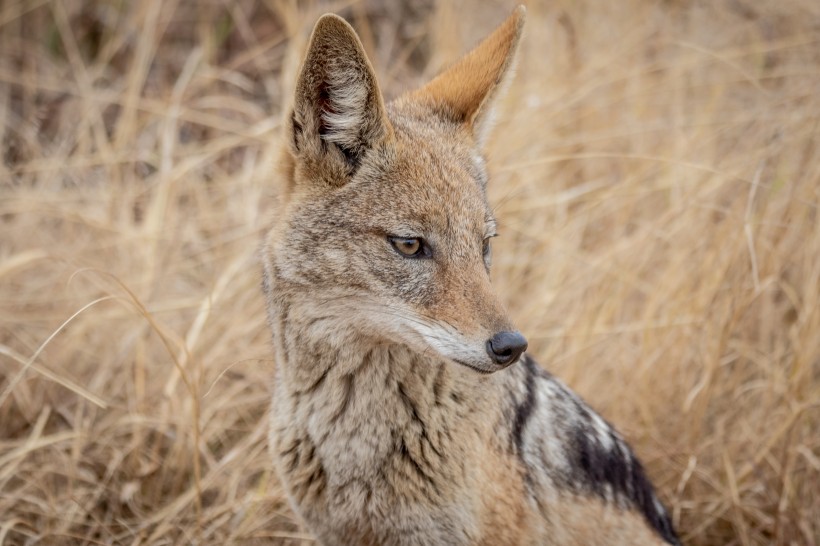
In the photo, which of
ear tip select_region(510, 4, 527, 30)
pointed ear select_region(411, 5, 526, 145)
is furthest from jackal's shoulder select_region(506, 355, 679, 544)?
ear tip select_region(510, 4, 527, 30)

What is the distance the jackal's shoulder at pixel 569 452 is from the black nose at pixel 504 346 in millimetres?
565

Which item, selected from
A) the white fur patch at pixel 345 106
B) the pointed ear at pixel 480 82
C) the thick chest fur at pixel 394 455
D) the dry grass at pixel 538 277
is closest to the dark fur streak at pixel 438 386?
the thick chest fur at pixel 394 455

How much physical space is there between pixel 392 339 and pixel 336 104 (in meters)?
0.86

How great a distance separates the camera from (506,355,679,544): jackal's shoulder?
3.27m

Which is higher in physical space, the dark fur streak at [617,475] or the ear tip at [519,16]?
the ear tip at [519,16]

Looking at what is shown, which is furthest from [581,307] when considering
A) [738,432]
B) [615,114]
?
[615,114]

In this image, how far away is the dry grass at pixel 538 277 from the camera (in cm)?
427

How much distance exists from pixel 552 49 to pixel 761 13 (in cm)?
159

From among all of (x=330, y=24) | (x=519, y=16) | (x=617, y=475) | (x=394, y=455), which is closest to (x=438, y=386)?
(x=394, y=455)

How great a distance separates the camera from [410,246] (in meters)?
2.92

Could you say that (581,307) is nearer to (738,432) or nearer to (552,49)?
(738,432)

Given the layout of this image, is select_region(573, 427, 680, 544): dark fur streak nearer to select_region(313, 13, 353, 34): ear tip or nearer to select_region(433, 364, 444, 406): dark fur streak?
select_region(433, 364, 444, 406): dark fur streak

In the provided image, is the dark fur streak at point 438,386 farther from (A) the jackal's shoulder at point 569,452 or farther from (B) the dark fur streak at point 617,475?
(B) the dark fur streak at point 617,475

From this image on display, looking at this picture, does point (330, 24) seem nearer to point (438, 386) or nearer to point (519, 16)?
point (519, 16)
